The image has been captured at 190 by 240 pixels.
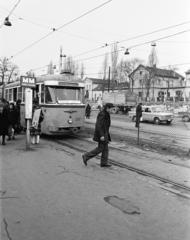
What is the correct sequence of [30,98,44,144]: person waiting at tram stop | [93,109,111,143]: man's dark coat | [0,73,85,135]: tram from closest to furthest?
[93,109,111,143]: man's dark coat
[30,98,44,144]: person waiting at tram stop
[0,73,85,135]: tram

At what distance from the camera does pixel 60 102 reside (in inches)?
523

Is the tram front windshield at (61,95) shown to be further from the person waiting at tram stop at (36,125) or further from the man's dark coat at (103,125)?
the man's dark coat at (103,125)

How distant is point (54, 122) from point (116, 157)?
14.1ft

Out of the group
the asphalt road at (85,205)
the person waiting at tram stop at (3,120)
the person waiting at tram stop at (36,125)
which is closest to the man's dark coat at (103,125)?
the asphalt road at (85,205)

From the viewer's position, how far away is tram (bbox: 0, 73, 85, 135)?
13.1 metres

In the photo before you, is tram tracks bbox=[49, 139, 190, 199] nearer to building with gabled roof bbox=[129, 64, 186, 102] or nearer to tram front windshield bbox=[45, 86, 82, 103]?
tram front windshield bbox=[45, 86, 82, 103]

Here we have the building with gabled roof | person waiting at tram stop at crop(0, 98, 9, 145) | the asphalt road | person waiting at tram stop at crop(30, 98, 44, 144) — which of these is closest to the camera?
the asphalt road

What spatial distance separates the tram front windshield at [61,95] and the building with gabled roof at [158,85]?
58165mm

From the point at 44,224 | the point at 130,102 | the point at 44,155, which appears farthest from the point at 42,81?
the point at 130,102

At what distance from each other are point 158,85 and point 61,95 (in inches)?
2796

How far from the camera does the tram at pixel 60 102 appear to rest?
43.1 feet

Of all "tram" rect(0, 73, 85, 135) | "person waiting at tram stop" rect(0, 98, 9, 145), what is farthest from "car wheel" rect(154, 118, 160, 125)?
"person waiting at tram stop" rect(0, 98, 9, 145)

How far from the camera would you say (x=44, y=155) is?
9.72 meters

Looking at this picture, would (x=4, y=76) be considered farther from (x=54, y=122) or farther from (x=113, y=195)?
(x=113, y=195)
